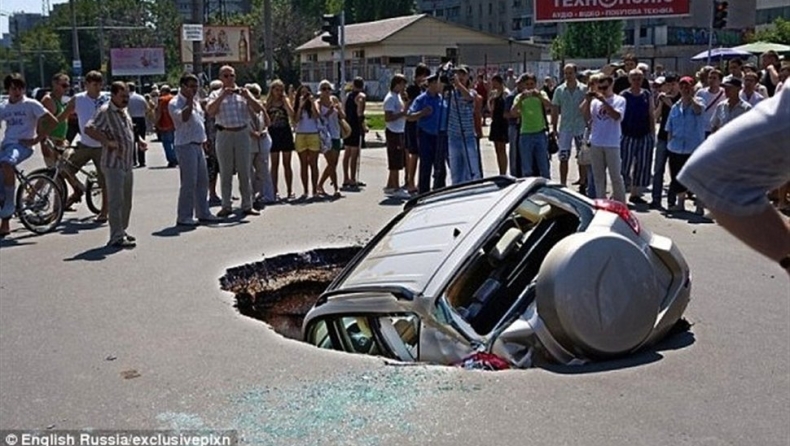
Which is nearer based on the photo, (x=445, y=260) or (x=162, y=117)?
(x=445, y=260)

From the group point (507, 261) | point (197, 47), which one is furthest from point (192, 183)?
point (197, 47)

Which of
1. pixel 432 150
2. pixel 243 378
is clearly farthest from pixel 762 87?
pixel 243 378

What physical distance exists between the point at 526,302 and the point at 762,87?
836 centimetres

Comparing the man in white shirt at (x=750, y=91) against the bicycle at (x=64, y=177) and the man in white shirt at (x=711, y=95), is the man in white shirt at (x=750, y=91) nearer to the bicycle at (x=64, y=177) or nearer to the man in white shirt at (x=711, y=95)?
the man in white shirt at (x=711, y=95)

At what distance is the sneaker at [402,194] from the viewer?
558 inches

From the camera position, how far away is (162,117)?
19.4 meters

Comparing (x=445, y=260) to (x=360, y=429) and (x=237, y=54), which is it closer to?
(x=360, y=429)

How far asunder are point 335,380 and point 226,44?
47.3 meters

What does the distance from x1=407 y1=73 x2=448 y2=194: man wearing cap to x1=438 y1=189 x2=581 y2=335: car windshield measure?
20.5 feet

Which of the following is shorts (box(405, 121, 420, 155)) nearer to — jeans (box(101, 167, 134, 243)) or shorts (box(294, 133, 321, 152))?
shorts (box(294, 133, 321, 152))

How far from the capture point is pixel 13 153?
1142 cm

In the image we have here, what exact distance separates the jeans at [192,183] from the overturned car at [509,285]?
5403 mm

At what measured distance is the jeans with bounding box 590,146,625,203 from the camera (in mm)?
11938

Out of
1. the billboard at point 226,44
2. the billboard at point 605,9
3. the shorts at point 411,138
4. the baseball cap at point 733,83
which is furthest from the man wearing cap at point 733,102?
the billboard at point 226,44
